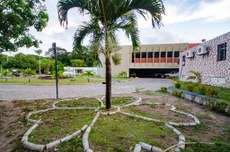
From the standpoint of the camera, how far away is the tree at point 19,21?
523 cm

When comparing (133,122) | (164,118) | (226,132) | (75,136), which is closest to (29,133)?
(75,136)

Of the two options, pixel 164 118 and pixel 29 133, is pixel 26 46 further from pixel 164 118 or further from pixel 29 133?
pixel 164 118

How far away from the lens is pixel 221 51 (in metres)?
11.8

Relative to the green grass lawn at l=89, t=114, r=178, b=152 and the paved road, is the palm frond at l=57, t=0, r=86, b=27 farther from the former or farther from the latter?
the paved road

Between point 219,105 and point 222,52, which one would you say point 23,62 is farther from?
point 219,105

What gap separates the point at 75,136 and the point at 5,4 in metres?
4.79

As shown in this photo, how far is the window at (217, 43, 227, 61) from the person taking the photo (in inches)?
448

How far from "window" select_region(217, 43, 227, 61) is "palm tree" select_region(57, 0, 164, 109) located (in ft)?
29.8

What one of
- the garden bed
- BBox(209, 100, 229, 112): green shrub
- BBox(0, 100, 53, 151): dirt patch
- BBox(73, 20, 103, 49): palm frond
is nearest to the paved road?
BBox(0, 100, 53, 151): dirt patch

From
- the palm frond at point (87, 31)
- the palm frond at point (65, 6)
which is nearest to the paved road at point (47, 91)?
the palm frond at point (87, 31)

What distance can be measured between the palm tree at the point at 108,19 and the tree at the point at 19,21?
4.48ft

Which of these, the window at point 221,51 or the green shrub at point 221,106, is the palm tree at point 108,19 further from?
the window at point 221,51

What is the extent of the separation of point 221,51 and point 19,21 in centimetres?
1283

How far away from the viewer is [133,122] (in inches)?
167
